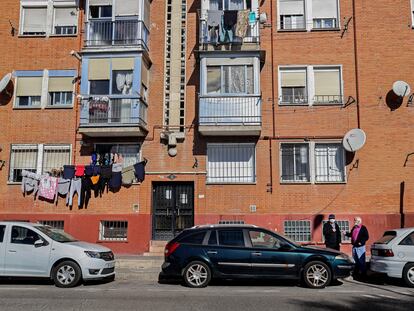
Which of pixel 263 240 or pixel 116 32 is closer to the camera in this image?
pixel 263 240

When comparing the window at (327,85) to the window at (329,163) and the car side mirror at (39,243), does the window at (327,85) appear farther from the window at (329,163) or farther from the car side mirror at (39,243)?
the car side mirror at (39,243)

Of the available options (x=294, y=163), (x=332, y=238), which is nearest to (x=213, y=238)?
(x=332, y=238)

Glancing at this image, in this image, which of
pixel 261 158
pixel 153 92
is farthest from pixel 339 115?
pixel 153 92

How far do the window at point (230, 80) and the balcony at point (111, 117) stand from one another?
9.65 feet

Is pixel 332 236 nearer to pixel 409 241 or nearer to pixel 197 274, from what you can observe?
pixel 409 241

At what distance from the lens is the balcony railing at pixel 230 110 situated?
1719cm

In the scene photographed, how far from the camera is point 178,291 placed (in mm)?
10984

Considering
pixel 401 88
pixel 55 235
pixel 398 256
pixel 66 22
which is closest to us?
pixel 398 256

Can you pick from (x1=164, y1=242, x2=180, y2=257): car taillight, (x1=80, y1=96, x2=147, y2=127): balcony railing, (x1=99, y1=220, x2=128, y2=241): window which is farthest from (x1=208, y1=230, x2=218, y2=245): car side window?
(x1=80, y1=96, x2=147, y2=127): balcony railing

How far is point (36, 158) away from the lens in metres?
18.3

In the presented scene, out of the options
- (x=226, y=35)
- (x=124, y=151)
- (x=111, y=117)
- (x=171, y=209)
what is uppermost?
(x=226, y=35)

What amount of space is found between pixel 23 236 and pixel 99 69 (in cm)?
827

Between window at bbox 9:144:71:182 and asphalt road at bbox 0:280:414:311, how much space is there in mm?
6765

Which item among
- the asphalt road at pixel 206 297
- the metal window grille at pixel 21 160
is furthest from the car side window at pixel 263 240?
the metal window grille at pixel 21 160
